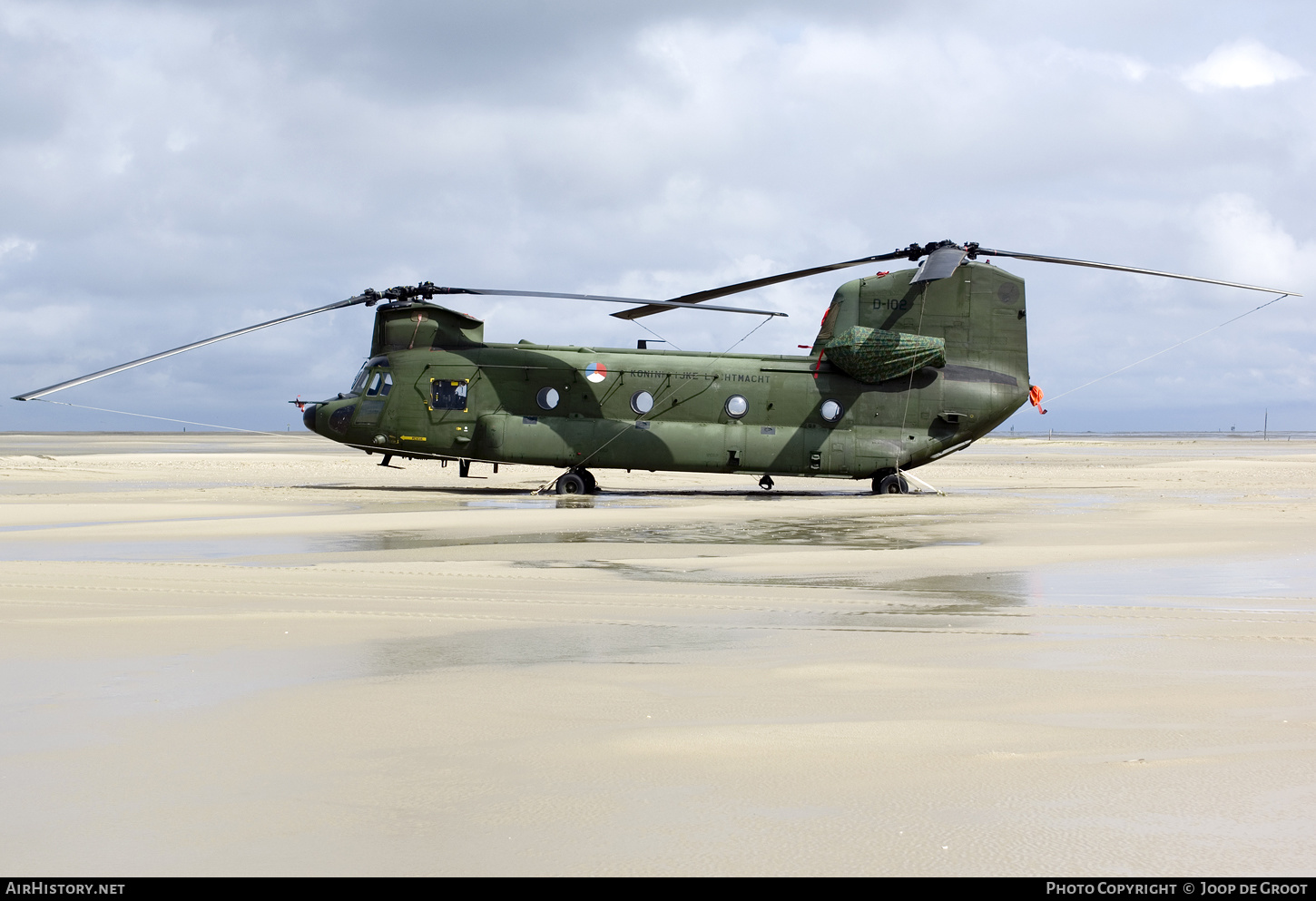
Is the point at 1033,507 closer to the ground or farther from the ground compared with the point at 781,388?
closer to the ground

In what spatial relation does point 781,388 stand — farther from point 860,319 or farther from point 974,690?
point 974,690

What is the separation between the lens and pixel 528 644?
652 centimetres

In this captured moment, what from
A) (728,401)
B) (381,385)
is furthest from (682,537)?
(381,385)

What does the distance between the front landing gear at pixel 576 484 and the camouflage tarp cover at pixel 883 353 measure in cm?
535

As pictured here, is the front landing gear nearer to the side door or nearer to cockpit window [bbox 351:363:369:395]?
the side door

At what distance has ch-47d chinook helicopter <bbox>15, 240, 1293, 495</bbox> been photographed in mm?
21203

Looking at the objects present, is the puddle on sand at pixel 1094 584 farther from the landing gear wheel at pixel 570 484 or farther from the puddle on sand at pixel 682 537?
the landing gear wheel at pixel 570 484

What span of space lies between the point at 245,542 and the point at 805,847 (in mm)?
10108

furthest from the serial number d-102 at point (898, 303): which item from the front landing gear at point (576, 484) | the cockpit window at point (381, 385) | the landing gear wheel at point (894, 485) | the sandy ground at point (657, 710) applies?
the sandy ground at point (657, 710)

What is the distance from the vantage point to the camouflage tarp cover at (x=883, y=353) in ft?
68.3

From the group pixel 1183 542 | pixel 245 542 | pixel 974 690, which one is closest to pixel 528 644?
pixel 974 690

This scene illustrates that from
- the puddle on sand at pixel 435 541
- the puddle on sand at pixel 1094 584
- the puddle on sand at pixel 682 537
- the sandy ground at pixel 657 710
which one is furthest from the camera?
the puddle on sand at pixel 682 537

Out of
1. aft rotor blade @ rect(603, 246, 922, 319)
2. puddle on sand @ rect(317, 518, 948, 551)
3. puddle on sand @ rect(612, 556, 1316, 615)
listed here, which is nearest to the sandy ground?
puddle on sand @ rect(612, 556, 1316, 615)

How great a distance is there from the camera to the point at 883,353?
20.8 m
